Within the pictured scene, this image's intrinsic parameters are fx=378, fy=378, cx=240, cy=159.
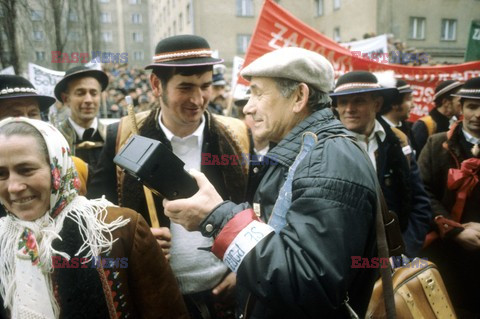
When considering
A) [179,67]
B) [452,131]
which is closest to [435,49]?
[452,131]

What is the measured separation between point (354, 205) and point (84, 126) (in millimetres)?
3397

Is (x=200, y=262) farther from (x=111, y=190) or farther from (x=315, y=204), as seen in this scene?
(x=315, y=204)

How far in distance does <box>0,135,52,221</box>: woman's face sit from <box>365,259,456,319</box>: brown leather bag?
1.50 m

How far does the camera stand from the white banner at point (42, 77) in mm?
4805

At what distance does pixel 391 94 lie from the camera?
3238 millimetres

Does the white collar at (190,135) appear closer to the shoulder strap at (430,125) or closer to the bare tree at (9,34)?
the bare tree at (9,34)

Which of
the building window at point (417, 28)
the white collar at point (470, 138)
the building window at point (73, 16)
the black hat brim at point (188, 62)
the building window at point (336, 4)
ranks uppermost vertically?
the building window at point (336, 4)

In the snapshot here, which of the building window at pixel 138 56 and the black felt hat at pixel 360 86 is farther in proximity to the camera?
the building window at pixel 138 56

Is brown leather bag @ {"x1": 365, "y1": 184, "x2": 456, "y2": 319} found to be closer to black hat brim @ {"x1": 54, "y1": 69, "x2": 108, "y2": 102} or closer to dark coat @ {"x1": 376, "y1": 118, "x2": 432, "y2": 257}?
dark coat @ {"x1": 376, "y1": 118, "x2": 432, "y2": 257}

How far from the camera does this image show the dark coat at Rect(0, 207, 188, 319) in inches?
61.7

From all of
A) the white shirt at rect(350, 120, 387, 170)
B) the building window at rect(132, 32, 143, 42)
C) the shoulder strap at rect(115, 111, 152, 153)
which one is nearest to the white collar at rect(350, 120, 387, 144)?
the white shirt at rect(350, 120, 387, 170)

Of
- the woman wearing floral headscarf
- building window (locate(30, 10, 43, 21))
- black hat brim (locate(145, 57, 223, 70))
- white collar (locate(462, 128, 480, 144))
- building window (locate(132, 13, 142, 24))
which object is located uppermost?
building window (locate(132, 13, 142, 24))

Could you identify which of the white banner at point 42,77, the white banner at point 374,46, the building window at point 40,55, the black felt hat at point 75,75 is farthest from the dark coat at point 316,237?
the white banner at point 374,46

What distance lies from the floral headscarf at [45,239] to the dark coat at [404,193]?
208cm
